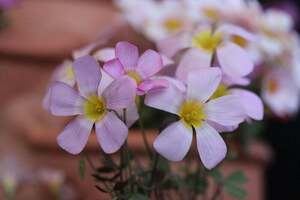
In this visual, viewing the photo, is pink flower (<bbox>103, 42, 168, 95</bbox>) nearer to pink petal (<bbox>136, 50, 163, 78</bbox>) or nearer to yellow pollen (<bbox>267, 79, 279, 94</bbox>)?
pink petal (<bbox>136, 50, 163, 78</bbox>)

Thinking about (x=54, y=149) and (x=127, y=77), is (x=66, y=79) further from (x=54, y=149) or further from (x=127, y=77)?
(x=54, y=149)

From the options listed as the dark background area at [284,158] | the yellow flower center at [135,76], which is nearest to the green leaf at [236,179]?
the yellow flower center at [135,76]

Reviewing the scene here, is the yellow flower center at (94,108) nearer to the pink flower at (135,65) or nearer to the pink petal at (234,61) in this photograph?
the pink flower at (135,65)

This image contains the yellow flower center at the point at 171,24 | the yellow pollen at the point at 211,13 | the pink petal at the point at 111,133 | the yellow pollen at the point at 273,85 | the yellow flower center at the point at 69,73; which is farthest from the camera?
the yellow pollen at the point at 273,85

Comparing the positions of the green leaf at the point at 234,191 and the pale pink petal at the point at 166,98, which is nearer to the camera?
the pale pink petal at the point at 166,98

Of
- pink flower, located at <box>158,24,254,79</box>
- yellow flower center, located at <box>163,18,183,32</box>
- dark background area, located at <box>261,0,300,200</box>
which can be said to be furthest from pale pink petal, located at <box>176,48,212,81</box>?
dark background area, located at <box>261,0,300,200</box>
